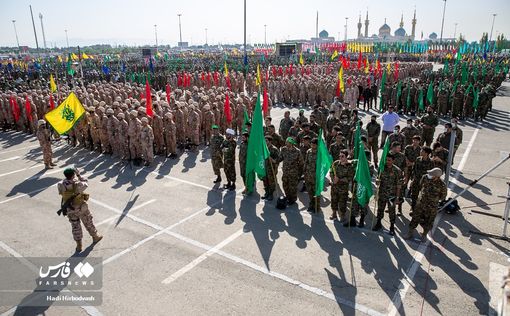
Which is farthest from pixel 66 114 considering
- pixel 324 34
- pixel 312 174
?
pixel 324 34

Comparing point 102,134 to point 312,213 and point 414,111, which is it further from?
point 414,111

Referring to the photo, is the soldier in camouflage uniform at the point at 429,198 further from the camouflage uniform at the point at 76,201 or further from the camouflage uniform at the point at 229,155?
the camouflage uniform at the point at 76,201

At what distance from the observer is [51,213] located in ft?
26.9

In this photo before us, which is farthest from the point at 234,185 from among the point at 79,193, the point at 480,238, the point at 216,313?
the point at 480,238

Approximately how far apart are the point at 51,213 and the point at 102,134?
520 centimetres

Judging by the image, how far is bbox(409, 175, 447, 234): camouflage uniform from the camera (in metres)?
6.28

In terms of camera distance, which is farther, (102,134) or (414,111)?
(414,111)

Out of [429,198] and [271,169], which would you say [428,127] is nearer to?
[429,198]

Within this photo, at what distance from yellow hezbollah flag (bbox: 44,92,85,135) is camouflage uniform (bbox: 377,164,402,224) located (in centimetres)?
972

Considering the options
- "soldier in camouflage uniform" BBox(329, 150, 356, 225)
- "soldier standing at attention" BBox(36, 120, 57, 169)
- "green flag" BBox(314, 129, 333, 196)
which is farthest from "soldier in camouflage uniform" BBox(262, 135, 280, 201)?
"soldier standing at attention" BBox(36, 120, 57, 169)

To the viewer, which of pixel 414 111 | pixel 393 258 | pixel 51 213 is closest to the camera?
pixel 393 258

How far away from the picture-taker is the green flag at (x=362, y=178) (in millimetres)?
6970

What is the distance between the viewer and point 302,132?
32.3ft

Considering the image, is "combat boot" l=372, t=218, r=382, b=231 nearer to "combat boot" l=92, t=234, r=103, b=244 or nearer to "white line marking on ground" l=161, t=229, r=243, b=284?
"white line marking on ground" l=161, t=229, r=243, b=284
